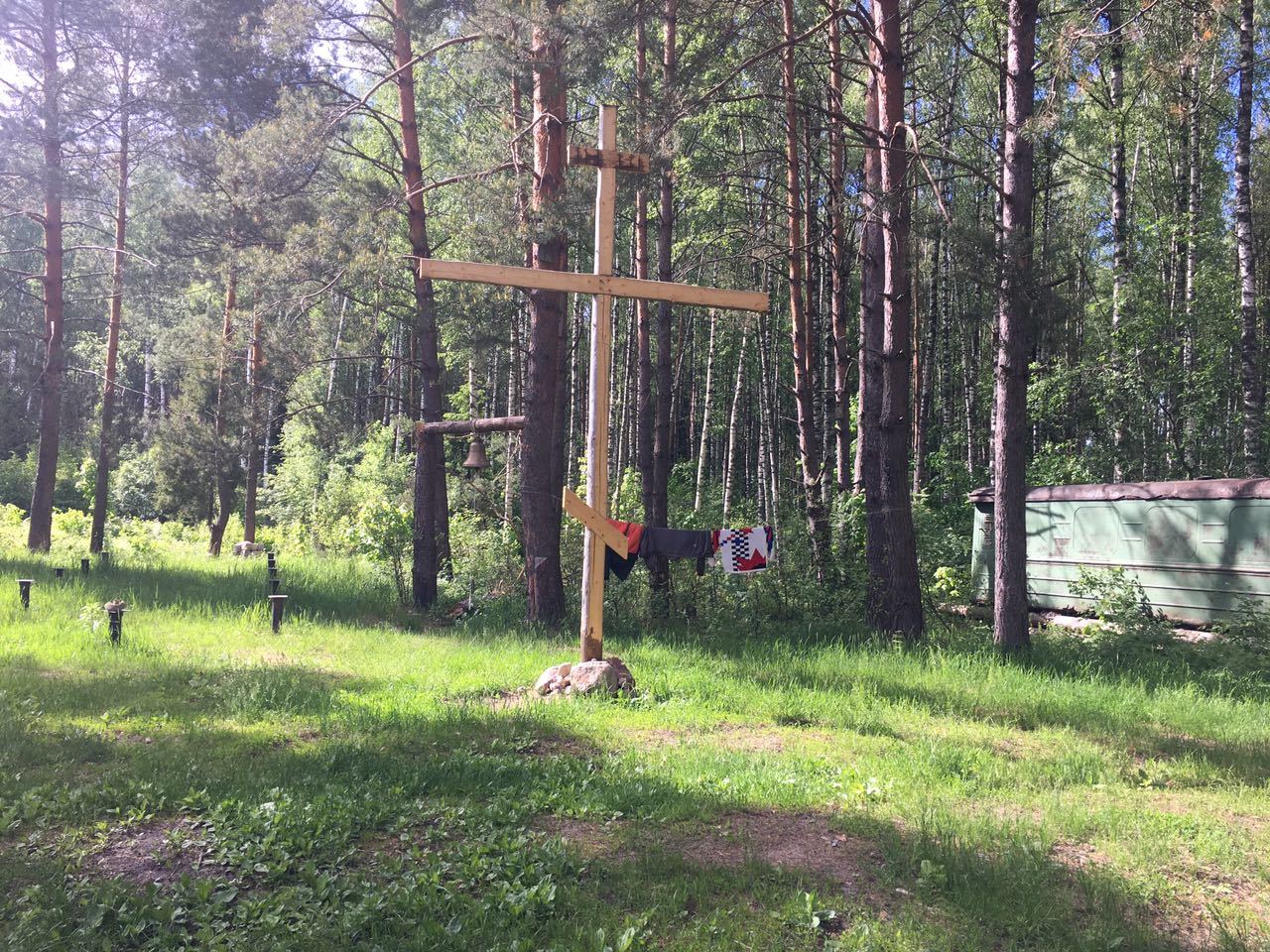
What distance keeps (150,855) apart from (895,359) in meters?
7.96

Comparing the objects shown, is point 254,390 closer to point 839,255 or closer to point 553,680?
point 839,255

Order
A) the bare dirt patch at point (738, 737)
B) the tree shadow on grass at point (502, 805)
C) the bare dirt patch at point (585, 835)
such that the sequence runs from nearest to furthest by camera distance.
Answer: the tree shadow on grass at point (502, 805) → the bare dirt patch at point (585, 835) → the bare dirt patch at point (738, 737)

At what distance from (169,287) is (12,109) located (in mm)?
5582

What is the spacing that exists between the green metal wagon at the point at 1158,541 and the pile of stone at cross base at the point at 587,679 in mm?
7130

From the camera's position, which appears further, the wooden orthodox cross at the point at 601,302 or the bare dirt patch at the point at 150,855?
the wooden orthodox cross at the point at 601,302

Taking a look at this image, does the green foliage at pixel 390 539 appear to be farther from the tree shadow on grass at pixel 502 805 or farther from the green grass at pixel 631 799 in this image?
the tree shadow on grass at pixel 502 805

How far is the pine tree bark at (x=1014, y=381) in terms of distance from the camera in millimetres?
8711

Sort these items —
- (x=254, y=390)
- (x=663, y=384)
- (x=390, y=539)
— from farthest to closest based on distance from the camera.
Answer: (x=254, y=390)
(x=390, y=539)
(x=663, y=384)

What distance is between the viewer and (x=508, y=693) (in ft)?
23.9

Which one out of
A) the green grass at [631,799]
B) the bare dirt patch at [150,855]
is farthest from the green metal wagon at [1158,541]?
the bare dirt patch at [150,855]

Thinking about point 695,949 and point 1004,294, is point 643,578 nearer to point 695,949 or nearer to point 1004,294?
point 1004,294

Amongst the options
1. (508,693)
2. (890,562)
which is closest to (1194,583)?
(890,562)

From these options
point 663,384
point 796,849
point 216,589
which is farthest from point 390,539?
point 796,849

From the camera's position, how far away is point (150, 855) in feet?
12.6
